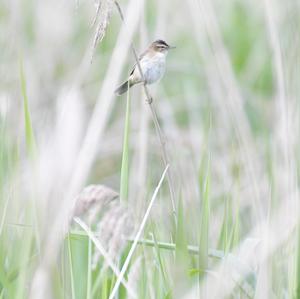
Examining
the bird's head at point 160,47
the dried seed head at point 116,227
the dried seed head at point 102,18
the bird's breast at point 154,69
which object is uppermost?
the bird's head at point 160,47

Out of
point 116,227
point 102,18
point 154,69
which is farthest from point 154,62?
point 116,227

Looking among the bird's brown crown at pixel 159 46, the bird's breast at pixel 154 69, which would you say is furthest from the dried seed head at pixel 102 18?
the bird's brown crown at pixel 159 46

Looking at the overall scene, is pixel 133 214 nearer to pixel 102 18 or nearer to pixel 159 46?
pixel 102 18

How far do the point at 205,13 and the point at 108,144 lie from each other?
2255mm

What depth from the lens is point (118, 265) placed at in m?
1.61

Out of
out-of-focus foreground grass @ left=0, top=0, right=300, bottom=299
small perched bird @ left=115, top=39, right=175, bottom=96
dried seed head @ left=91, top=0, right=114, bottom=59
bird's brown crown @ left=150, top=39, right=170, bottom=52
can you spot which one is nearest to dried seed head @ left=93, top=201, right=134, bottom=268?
out-of-focus foreground grass @ left=0, top=0, right=300, bottom=299

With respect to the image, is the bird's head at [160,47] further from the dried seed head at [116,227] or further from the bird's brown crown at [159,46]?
the dried seed head at [116,227]

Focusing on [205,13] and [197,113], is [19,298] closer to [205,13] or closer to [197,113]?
[205,13]

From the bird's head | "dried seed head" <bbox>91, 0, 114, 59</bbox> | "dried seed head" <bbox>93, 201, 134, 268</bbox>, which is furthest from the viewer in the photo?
the bird's head

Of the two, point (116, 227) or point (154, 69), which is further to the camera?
point (154, 69)

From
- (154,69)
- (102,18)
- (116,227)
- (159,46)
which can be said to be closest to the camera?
(116,227)

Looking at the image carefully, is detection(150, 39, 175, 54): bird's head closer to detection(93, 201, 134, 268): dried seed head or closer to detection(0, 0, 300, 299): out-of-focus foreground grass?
detection(0, 0, 300, 299): out-of-focus foreground grass

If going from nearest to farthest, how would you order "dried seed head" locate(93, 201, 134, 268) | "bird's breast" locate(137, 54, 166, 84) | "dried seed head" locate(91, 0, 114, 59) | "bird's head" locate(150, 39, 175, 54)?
"dried seed head" locate(93, 201, 134, 268)
"dried seed head" locate(91, 0, 114, 59)
"bird's breast" locate(137, 54, 166, 84)
"bird's head" locate(150, 39, 175, 54)

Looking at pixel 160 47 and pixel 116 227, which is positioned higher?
pixel 160 47
